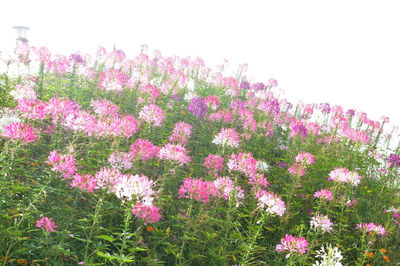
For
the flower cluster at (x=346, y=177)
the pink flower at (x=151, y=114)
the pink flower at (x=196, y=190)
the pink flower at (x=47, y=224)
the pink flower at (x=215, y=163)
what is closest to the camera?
the pink flower at (x=47, y=224)

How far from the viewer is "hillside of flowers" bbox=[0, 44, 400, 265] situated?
2387 millimetres

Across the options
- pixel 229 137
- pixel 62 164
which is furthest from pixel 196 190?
pixel 229 137

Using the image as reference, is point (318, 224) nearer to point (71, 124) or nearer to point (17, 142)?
point (71, 124)

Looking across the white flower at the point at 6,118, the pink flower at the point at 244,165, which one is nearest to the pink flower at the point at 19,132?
the white flower at the point at 6,118

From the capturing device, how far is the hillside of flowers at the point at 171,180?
239cm

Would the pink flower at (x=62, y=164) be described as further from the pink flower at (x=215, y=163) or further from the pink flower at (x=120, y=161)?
the pink flower at (x=215, y=163)

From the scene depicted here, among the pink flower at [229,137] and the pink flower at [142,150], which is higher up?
the pink flower at [229,137]

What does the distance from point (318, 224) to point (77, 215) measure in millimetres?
2625

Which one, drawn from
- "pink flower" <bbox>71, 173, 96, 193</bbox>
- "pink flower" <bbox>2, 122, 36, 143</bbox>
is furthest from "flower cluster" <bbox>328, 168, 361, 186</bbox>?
"pink flower" <bbox>2, 122, 36, 143</bbox>

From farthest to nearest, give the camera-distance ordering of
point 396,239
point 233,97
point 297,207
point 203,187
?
point 233,97, point 297,207, point 396,239, point 203,187

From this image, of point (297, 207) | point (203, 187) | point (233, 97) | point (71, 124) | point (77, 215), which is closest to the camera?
point (77, 215)

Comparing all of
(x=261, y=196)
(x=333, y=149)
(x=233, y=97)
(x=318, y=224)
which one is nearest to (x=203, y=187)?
(x=261, y=196)

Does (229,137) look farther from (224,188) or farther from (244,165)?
(224,188)

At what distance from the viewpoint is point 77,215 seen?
8.74 feet
